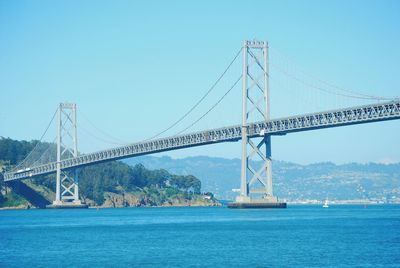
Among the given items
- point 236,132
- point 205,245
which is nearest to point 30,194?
point 236,132

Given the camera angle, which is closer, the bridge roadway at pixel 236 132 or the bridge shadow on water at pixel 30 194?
the bridge roadway at pixel 236 132

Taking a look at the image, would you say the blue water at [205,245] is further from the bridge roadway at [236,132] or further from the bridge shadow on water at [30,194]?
the bridge shadow on water at [30,194]

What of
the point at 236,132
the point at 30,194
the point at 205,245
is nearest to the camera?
the point at 205,245

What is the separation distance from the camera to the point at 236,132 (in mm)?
65188

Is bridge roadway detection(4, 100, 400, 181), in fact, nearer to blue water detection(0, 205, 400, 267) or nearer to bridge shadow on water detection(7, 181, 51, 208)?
bridge shadow on water detection(7, 181, 51, 208)

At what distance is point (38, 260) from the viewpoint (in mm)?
30297

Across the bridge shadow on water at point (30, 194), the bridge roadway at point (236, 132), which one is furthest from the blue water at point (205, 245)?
the bridge shadow on water at point (30, 194)

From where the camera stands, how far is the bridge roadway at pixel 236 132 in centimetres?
5462

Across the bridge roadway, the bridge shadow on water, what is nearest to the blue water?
the bridge roadway

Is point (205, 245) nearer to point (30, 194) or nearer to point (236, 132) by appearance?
point (236, 132)

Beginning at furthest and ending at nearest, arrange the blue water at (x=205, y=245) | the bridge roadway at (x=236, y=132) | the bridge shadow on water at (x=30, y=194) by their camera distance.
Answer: the bridge shadow on water at (x=30, y=194)
the bridge roadway at (x=236, y=132)
the blue water at (x=205, y=245)

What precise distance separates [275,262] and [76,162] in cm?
5427

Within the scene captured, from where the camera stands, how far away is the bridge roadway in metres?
54.6

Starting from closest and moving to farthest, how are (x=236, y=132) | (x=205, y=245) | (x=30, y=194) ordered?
(x=205, y=245), (x=236, y=132), (x=30, y=194)
